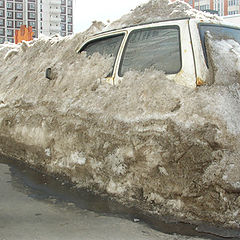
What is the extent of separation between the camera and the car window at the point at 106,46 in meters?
5.63

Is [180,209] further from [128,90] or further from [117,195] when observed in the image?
[128,90]

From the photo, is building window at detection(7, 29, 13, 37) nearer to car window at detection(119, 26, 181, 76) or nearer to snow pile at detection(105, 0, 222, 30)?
snow pile at detection(105, 0, 222, 30)

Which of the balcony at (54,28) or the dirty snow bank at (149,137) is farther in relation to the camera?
the balcony at (54,28)

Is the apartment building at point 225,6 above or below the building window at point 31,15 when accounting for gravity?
above

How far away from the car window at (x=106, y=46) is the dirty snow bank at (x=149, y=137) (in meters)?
0.13

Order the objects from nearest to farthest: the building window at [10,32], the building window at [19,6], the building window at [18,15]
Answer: the building window at [10,32] → the building window at [18,15] → the building window at [19,6]

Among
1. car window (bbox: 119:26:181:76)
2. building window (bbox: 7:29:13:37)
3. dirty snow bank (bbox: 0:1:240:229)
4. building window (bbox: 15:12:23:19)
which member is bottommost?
dirty snow bank (bbox: 0:1:240:229)

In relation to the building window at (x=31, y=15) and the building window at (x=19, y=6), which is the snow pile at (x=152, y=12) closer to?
the building window at (x=31, y=15)

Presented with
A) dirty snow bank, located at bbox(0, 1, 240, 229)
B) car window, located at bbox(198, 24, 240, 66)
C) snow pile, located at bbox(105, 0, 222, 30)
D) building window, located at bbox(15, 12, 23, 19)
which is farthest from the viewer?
building window, located at bbox(15, 12, 23, 19)

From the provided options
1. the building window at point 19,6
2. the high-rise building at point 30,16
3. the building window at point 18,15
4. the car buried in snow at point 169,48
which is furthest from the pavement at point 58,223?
the building window at point 19,6

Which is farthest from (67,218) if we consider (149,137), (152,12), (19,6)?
(19,6)

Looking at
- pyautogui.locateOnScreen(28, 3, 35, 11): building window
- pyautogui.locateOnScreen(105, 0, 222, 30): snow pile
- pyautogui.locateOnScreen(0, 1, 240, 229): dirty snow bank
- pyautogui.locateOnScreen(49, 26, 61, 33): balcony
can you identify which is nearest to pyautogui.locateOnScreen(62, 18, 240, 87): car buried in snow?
pyautogui.locateOnScreen(0, 1, 240, 229): dirty snow bank

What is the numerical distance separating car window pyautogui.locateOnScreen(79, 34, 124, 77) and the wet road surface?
2046mm

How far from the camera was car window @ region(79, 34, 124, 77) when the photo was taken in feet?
18.5
